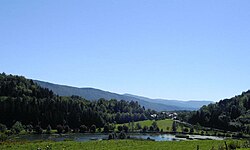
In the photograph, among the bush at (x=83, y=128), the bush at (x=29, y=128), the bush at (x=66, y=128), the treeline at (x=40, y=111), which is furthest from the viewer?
the bush at (x=83, y=128)

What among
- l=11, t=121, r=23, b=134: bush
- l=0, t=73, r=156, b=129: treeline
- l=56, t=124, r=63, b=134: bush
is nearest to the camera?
l=11, t=121, r=23, b=134: bush

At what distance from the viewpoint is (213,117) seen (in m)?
191

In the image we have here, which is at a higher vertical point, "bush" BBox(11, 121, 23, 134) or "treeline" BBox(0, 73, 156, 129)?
"treeline" BBox(0, 73, 156, 129)

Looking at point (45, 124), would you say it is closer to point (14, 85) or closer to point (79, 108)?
point (79, 108)

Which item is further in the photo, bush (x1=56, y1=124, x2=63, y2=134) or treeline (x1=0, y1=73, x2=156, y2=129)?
treeline (x1=0, y1=73, x2=156, y2=129)

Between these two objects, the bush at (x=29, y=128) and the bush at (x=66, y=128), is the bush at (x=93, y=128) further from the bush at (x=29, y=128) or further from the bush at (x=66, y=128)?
the bush at (x=29, y=128)

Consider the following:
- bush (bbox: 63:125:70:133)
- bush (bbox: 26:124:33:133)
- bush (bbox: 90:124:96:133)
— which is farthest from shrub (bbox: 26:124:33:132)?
bush (bbox: 90:124:96:133)

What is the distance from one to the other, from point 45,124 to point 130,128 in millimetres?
45115

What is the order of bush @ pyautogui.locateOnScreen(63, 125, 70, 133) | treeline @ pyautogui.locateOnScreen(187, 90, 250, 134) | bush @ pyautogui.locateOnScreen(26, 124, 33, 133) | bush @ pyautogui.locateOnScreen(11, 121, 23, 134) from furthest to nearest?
treeline @ pyautogui.locateOnScreen(187, 90, 250, 134) → bush @ pyautogui.locateOnScreen(63, 125, 70, 133) → bush @ pyautogui.locateOnScreen(26, 124, 33, 133) → bush @ pyautogui.locateOnScreen(11, 121, 23, 134)

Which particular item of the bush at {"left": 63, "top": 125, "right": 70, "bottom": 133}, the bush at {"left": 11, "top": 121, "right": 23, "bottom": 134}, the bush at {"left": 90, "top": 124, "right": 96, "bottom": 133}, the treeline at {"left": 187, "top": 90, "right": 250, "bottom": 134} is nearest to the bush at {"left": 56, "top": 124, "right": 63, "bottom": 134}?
the bush at {"left": 63, "top": 125, "right": 70, "bottom": 133}

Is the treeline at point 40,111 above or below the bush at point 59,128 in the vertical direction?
above

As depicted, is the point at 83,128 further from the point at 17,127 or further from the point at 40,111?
the point at 17,127

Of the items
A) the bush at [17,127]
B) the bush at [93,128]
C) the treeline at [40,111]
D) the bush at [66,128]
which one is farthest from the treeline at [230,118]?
the bush at [17,127]

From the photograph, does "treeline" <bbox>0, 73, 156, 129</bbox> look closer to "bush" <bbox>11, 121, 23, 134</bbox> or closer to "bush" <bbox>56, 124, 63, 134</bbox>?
"bush" <bbox>11, 121, 23, 134</bbox>
